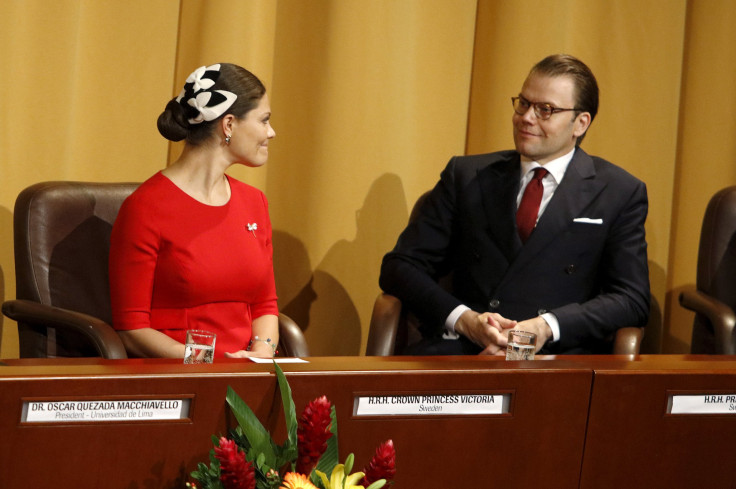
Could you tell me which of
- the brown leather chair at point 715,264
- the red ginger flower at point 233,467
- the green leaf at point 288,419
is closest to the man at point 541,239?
the brown leather chair at point 715,264

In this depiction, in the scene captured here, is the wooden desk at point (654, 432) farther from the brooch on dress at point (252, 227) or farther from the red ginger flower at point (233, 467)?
the brooch on dress at point (252, 227)

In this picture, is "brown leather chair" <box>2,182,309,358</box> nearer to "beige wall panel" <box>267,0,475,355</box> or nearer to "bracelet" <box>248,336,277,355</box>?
"bracelet" <box>248,336,277,355</box>

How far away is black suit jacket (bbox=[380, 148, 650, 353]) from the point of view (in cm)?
288

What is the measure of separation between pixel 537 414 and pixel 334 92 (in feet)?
6.46

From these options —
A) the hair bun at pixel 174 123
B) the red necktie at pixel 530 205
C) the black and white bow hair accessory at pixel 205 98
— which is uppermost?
the black and white bow hair accessory at pixel 205 98

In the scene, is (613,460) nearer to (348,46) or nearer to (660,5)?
(348,46)

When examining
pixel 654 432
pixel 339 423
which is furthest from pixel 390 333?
pixel 339 423

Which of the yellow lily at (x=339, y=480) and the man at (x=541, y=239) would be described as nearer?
the yellow lily at (x=339, y=480)

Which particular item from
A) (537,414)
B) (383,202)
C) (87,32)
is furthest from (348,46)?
(537,414)

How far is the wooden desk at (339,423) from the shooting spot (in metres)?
1.25

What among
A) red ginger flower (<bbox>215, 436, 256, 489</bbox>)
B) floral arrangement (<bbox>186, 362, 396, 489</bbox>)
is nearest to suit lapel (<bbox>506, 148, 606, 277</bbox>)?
floral arrangement (<bbox>186, 362, 396, 489</bbox>)

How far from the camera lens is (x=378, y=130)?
334 cm

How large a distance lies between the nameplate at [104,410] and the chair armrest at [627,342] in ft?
5.55

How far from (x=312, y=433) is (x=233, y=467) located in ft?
0.42
